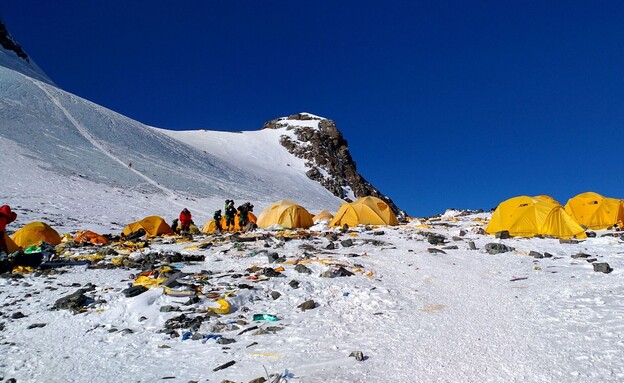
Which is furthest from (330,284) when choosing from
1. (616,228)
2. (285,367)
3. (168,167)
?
(168,167)

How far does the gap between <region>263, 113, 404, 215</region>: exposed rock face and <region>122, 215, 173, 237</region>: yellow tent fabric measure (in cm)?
6741

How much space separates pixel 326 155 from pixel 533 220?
92.2 metres

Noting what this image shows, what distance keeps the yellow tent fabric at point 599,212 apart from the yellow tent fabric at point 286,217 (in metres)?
13.9

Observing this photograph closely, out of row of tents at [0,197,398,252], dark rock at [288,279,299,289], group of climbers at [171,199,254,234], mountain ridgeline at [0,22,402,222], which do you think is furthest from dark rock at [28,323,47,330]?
mountain ridgeline at [0,22,402,222]

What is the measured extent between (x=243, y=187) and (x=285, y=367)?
5838cm

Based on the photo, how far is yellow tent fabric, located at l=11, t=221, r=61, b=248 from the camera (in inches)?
719

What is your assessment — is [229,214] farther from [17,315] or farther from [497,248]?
[17,315]

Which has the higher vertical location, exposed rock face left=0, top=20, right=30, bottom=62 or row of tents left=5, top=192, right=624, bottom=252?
exposed rock face left=0, top=20, right=30, bottom=62

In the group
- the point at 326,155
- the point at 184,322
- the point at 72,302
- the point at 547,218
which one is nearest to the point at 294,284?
the point at 184,322

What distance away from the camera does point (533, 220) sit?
55.1 feet

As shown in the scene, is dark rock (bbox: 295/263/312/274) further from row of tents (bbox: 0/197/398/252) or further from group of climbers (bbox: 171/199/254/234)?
group of climbers (bbox: 171/199/254/234)

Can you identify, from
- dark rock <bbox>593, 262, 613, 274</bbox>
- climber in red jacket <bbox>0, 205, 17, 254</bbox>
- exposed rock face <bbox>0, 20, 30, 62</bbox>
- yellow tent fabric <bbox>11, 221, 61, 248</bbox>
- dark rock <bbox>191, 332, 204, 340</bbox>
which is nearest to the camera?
dark rock <bbox>191, 332, 204, 340</bbox>

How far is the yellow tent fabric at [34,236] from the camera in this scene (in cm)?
1825

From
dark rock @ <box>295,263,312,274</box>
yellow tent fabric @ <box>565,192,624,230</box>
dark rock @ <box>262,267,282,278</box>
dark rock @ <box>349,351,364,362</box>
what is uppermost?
yellow tent fabric @ <box>565,192,624,230</box>
